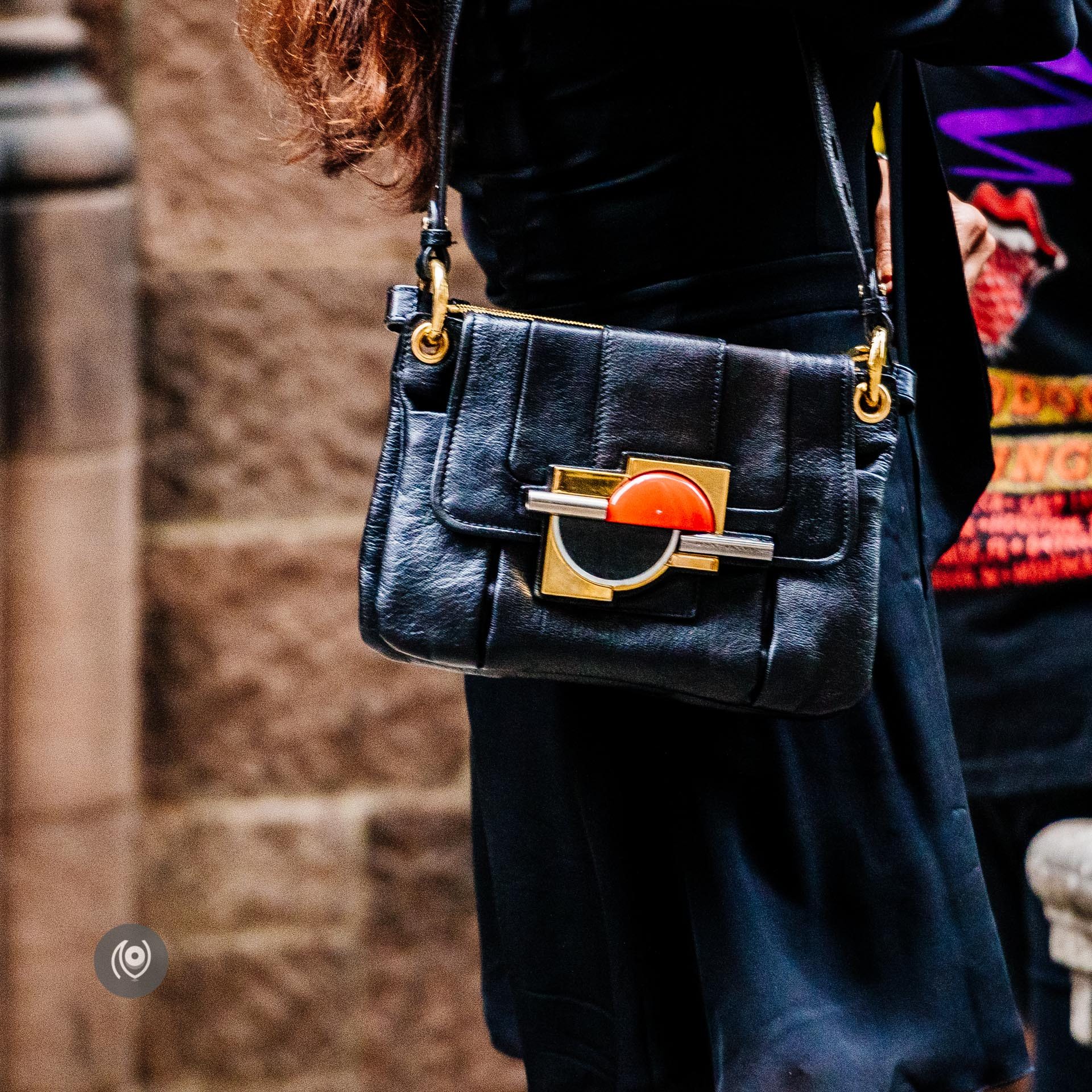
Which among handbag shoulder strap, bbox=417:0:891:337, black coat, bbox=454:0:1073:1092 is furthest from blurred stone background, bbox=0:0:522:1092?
handbag shoulder strap, bbox=417:0:891:337

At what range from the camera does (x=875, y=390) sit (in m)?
0.89

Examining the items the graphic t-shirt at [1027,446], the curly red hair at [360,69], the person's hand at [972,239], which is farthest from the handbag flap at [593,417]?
the graphic t-shirt at [1027,446]

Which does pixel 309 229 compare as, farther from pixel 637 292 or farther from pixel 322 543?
pixel 637 292

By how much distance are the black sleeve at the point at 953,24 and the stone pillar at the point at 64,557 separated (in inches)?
43.4

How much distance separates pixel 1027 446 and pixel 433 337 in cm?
81

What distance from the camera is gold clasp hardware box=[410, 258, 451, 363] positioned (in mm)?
864

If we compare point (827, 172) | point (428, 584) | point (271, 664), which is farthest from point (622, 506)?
point (271, 664)

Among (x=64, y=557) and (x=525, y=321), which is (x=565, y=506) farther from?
(x=64, y=557)

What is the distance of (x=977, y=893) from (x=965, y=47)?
56cm

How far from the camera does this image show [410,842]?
6.15 feet

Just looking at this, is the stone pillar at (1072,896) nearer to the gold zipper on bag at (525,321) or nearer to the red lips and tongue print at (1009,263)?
the red lips and tongue print at (1009,263)

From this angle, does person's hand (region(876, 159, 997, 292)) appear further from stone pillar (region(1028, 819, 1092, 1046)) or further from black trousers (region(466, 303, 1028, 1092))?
stone pillar (region(1028, 819, 1092, 1046))

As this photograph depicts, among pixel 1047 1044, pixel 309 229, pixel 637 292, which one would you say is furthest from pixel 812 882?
pixel 309 229

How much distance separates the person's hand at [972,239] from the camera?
1.13m
